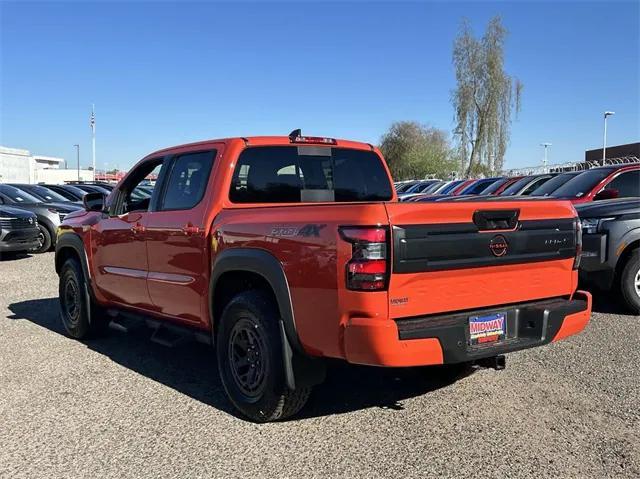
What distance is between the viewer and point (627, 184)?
898 cm

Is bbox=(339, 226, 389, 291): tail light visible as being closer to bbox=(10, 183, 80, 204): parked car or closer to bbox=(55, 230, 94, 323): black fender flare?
bbox=(55, 230, 94, 323): black fender flare

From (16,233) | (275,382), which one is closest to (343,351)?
(275,382)

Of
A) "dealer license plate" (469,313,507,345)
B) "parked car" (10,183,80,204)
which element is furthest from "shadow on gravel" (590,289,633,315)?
"parked car" (10,183,80,204)

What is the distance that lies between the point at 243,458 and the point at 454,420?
57.4 inches

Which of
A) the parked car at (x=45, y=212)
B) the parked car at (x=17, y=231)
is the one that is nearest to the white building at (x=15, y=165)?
the parked car at (x=45, y=212)

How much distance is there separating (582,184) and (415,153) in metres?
54.8

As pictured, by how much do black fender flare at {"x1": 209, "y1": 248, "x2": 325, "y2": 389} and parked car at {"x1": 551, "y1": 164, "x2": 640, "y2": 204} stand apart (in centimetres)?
631

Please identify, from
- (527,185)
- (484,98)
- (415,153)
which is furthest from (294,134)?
(415,153)

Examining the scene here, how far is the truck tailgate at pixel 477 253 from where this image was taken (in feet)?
10.7

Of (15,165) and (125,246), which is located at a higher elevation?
(15,165)

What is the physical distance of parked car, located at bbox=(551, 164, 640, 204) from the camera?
862 cm

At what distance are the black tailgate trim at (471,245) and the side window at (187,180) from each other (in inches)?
76.2

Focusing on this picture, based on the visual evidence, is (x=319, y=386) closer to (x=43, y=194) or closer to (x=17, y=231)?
(x=17, y=231)

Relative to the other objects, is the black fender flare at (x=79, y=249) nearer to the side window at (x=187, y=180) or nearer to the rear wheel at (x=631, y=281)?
the side window at (x=187, y=180)
